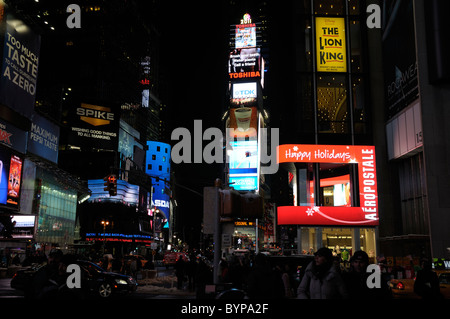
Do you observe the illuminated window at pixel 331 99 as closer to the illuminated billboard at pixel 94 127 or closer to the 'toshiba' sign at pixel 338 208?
the 'toshiba' sign at pixel 338 208

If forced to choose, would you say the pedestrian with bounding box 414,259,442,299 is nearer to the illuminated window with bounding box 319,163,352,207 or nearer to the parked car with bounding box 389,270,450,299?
the parked car with bounding box 389,270,450,299

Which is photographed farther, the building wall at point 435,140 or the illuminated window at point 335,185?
the illuminated window at point 335,185

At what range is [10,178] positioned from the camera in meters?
41.5

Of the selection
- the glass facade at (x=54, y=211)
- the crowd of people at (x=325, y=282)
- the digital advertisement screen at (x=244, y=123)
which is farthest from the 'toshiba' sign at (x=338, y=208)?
the digital advertisement screen at (x=244, y=123)

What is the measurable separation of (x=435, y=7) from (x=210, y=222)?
987 inches

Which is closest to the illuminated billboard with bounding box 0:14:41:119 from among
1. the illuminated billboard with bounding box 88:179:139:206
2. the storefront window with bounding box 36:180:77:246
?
the storefront window with bounding box 36:180:77:246

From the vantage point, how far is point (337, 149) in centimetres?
3719

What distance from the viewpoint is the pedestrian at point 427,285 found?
9562 mm

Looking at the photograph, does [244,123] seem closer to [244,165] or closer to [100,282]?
[244,165]

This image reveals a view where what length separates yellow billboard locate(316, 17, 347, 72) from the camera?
3947 cm

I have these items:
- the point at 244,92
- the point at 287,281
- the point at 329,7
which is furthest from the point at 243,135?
the point at 287,281

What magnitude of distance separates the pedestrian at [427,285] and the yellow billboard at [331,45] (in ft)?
104

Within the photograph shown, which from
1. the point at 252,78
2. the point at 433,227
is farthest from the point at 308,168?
the point at 252,78

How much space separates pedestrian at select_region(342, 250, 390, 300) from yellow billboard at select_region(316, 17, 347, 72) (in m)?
33.5
